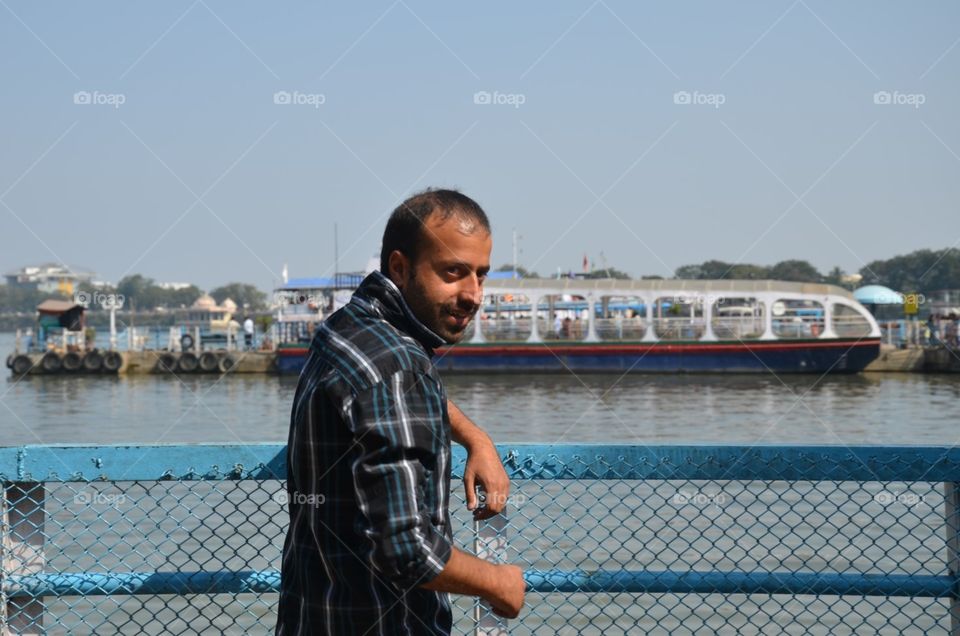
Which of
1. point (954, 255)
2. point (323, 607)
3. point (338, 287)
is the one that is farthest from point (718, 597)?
point (954, 255)

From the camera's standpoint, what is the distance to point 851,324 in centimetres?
3866

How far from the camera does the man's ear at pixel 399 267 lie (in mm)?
2201

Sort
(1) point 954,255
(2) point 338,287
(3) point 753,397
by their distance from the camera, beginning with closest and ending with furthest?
1. (3) point 753,397
2. (2) point 338,287
3. (1) point 954,255

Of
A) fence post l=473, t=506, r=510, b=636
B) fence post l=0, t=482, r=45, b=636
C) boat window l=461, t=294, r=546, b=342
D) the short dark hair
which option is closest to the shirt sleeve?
the short dark hair

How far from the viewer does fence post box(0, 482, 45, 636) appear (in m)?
3.26

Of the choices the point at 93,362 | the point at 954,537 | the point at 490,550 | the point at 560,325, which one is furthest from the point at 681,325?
the point at 490,550

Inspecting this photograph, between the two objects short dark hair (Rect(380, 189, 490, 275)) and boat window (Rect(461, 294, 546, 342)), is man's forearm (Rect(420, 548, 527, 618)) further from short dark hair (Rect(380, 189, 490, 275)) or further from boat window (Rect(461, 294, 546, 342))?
boat window (Rect(461, 294, 546, 342))

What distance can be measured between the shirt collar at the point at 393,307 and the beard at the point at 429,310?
0.04ft

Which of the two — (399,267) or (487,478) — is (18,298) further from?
(399,267)

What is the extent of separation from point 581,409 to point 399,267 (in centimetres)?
2387

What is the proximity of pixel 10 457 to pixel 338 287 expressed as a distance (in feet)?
139

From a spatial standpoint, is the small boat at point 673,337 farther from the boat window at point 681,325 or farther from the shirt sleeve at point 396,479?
the shirt sleeve at point 396,479

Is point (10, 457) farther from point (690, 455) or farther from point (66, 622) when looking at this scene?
point (66, 622)

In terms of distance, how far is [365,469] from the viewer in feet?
6.38
